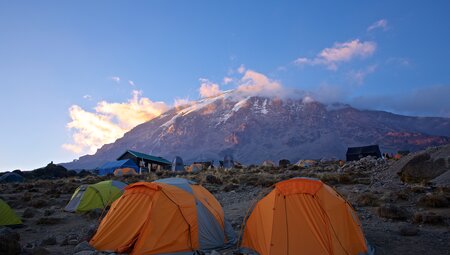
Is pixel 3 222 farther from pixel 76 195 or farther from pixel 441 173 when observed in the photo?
pixel 441 173

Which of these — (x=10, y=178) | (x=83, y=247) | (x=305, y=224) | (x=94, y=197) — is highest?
(x=10, y=178)

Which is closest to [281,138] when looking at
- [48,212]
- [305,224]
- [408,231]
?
[48,212]

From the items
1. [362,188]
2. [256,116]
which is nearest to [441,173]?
[362,188]

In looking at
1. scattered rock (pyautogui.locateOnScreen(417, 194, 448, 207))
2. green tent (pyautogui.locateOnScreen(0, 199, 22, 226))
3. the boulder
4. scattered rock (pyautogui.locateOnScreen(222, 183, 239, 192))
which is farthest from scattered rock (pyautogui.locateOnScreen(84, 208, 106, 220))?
the boulder

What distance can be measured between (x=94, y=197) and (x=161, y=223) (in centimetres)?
892

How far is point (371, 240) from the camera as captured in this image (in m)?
9.50

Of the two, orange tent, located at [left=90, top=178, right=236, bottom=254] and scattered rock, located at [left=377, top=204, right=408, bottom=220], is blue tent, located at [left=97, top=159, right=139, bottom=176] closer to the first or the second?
orange tent, located at [left=90, top=178, right=236, bottom=254]

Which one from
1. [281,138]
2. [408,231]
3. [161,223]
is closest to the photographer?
[161,223]

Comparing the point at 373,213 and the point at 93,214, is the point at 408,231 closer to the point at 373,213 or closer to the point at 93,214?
the point at 373,213

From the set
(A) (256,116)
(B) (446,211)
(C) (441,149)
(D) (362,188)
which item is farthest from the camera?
(A) (256,116)

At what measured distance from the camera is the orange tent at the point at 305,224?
26.2ft

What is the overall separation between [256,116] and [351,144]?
205 feet

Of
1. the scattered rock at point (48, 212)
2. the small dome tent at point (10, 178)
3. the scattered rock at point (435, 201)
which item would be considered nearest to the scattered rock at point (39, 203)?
the scattered rock at point (48, 212)

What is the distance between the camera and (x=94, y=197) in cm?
1662
